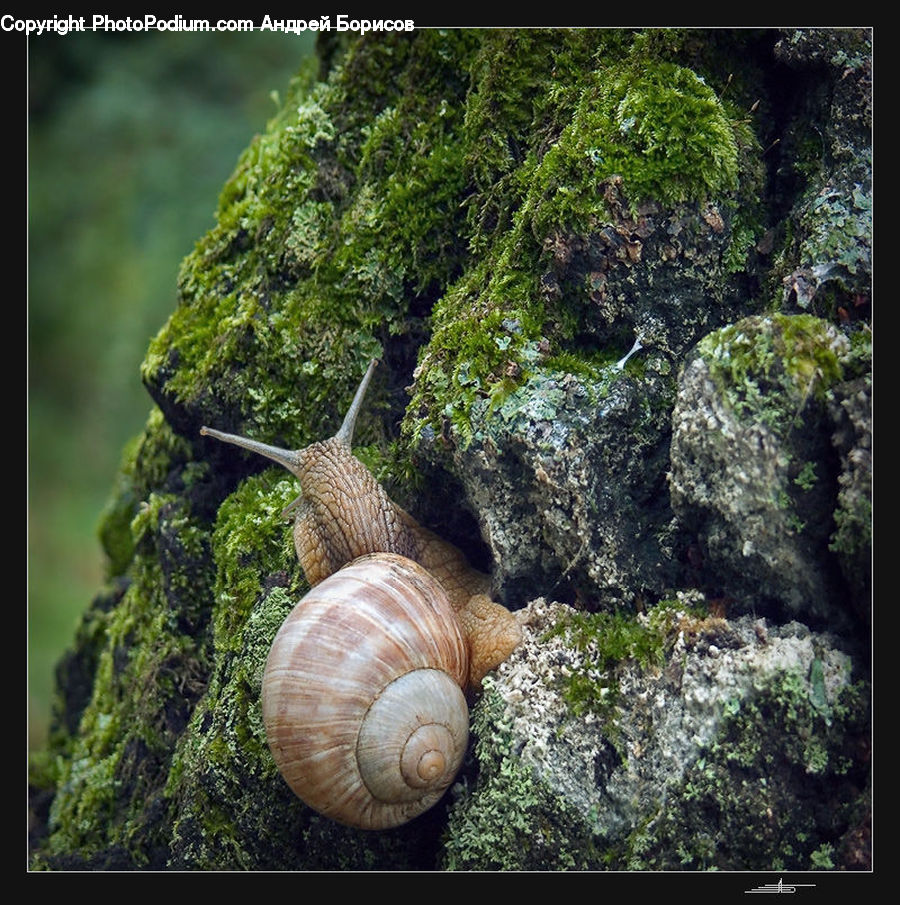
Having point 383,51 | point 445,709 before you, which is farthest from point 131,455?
point 445,709

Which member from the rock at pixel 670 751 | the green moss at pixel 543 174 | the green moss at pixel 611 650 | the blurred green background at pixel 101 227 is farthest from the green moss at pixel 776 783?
the blurred green background at pixel 101 227

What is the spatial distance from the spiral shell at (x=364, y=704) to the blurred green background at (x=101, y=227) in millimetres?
3170

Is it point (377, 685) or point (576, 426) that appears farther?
point (576, 426)

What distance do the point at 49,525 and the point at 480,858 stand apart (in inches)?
→ 206

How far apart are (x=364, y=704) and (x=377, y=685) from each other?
54mm

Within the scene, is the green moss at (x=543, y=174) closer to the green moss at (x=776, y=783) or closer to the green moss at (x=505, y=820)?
the green moss at (x=505, y=820)

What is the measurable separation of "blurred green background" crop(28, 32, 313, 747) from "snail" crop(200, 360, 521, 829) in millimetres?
3135

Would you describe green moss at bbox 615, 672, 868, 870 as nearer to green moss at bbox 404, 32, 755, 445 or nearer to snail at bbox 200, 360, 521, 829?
snail at bbox 200, 360, 521, 829

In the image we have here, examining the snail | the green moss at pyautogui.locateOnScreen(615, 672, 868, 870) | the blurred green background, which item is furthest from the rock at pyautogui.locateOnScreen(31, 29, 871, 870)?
the blurred green background

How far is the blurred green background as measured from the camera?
17.6ft

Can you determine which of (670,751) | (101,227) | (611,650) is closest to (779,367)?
(611,650)

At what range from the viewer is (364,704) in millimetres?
2262

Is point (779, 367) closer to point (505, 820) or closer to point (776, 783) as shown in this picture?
point (776, 783)

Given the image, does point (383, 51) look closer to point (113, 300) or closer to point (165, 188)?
point (165, 188)
